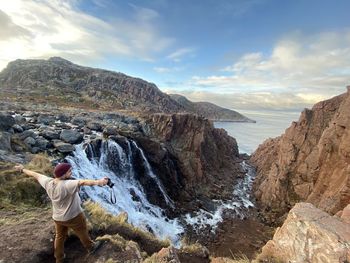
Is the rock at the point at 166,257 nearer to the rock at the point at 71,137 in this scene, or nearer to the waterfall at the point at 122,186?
the waterfall at the point at 122,186

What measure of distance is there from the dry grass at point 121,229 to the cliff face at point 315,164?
22.0m

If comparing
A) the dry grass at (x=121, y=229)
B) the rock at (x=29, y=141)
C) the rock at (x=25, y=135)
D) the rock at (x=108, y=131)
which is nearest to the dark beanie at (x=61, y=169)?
the dry grass at (x=121, y=229)

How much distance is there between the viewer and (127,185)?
95.9 ft

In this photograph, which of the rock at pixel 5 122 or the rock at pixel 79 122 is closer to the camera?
the rock at pixel 5 122

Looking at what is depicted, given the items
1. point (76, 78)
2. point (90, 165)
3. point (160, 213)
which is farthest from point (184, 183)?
point (76, 78)

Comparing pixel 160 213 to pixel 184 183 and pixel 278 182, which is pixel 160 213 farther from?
pixel 278 182

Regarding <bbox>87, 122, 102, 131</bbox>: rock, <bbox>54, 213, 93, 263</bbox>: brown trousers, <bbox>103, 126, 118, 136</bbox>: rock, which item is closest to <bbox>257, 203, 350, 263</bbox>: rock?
<bbox>54, 213, 93, 263</bbox>: brown trousers

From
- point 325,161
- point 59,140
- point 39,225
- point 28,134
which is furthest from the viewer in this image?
point 325,161

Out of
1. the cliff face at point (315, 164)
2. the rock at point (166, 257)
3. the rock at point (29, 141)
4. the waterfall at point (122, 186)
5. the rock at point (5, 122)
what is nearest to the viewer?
the rock at point (166, 257)

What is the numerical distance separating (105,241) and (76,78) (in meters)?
162

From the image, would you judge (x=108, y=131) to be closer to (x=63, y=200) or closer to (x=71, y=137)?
(x=71, y=137)

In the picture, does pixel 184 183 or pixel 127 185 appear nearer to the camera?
pixel 127 185

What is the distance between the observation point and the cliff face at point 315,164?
2939 cm

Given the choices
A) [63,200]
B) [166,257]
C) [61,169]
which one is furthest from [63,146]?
[166,257]
